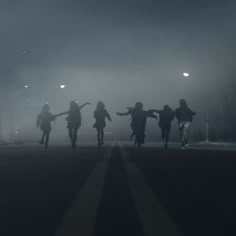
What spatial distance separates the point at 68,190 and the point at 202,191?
1.78 meters

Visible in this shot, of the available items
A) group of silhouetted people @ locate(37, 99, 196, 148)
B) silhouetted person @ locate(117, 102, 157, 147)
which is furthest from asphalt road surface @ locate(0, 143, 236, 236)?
silhouetted person @ locate(117, 102, 157, 147)

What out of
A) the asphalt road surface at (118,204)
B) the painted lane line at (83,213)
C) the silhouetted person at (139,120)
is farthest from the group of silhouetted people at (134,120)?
the painted lane line at (83,213)

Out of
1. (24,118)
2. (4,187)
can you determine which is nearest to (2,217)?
(4,187)

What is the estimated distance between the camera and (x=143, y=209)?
20.3ft

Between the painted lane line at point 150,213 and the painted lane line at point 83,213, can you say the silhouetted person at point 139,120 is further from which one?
the painted lane line at point 150,213

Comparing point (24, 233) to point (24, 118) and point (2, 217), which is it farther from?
point (24, 118)

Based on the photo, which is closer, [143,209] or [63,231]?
[63,231]

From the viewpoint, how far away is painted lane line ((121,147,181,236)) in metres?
4.89

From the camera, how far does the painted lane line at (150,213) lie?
4889 mm

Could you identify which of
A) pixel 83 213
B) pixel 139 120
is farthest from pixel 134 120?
pixel 83 213

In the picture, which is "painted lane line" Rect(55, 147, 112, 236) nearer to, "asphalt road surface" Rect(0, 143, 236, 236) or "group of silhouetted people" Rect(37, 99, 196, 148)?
"asphalt road surface" Rect(0, 143, 236, 236)

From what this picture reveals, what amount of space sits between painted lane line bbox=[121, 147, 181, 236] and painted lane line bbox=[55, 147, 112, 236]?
435mm

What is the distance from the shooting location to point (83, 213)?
5973 mm

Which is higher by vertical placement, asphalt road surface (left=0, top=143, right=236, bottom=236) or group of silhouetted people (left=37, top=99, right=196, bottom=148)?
group of silhouetted people (left=37, top=99, right=196, bottom=148)
